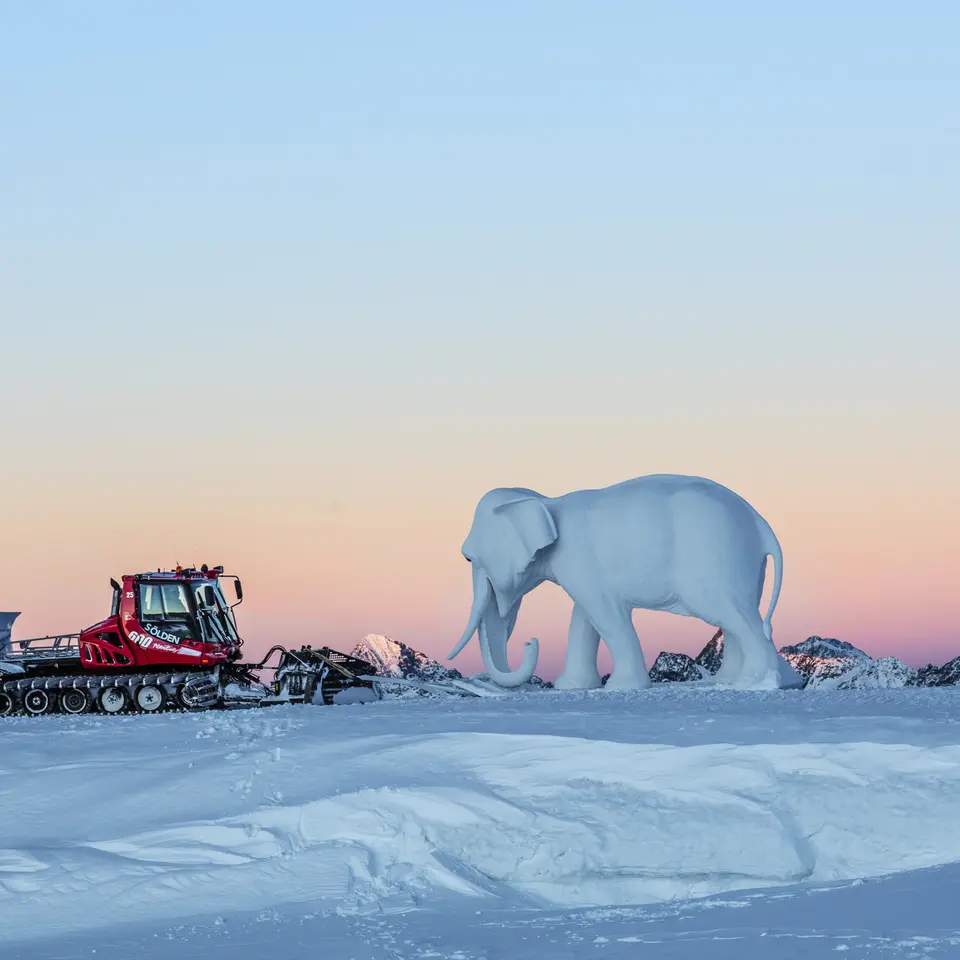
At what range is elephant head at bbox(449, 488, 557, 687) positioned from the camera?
18344 millimetres

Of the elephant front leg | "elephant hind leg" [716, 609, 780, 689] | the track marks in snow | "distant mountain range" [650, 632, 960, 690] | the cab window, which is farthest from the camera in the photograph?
"distant mountain range" [650, 632, 960, 690]

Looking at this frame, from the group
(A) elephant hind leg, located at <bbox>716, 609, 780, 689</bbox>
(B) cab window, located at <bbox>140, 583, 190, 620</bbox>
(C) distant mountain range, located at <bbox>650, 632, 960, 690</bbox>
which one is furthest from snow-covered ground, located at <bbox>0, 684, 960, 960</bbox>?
(C) distant mountain range, located at <bbox>650, 632, 960, 690</bbox>

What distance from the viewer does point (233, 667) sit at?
19.1m

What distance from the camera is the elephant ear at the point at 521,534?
18203 mm

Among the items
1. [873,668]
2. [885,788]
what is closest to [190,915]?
[885,788]

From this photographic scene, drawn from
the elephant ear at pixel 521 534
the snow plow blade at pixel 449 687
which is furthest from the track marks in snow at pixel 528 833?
the elephant ear at pixel 521 534

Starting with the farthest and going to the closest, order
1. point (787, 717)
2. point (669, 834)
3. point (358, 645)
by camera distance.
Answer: point (358, 645) < point (787, 717) < point (669, 834)

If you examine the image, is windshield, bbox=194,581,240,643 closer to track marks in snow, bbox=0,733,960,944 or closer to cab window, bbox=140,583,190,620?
cab window, bbox=140,583,190,620

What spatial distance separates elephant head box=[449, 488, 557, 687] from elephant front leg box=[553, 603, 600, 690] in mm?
560

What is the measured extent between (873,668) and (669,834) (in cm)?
1232

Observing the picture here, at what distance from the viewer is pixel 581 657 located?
746 inches

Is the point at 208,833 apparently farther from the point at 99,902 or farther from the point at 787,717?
the point at 787,717

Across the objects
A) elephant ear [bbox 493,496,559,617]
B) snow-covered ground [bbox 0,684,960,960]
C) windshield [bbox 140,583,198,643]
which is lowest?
snow-covered ground [bbox 0,684,960,960]

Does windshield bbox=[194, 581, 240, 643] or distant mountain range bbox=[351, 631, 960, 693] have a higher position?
windshield bbox=[194, 581, 240, 643]
